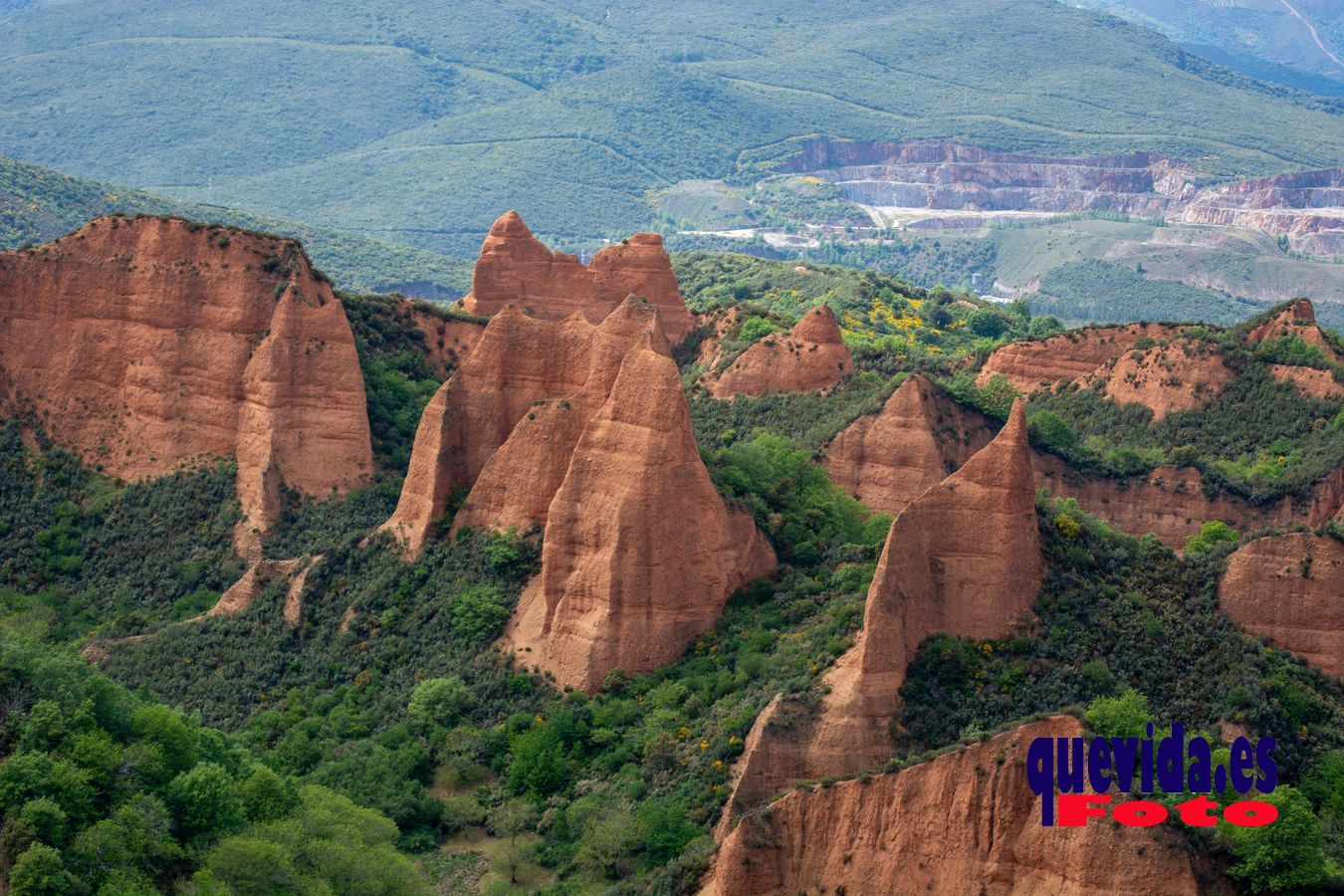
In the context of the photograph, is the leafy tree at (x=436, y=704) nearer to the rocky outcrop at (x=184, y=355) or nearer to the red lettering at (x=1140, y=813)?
the rocky outcrop at (x=184, y=355)

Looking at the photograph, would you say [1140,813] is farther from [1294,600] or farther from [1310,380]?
[1310,380]

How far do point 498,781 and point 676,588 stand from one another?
23.2 ft

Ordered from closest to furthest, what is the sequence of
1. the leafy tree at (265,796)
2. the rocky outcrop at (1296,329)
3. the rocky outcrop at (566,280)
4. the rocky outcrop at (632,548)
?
the leafy tree at (265,796)
the rocky outcrop at (632,548)
the rocky outcrop at (1296,329)
the rocky outcrop at (566,280)

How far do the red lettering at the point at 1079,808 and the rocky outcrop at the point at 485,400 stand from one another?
25.4m

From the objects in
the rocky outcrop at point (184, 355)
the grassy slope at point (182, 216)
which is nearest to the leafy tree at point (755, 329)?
the rocky outcrop at point (184, 355)

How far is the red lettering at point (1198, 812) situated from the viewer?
38.5 m

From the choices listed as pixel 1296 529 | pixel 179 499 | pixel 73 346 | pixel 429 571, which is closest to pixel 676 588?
pixel 429 571

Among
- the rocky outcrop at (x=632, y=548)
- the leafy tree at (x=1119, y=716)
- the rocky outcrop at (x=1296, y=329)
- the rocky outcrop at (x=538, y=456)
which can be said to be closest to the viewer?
the leafy tree at (x=1119, y=716)

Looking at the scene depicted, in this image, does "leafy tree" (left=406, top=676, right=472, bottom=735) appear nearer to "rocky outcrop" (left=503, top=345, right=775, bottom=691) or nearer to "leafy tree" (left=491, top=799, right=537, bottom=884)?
"rocky outcrop" (left=503, top=345, right=775, bottom=691)

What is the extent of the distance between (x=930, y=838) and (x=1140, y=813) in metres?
4.24

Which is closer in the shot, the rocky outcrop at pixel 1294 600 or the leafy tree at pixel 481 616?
the rocky outcrop at pixel 1294 600

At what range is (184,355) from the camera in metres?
68.2

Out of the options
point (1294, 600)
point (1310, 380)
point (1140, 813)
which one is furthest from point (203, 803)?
point (1310, 380)

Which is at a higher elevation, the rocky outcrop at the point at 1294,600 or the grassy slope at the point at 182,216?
the rocky outcrop at the point at 1294,600
